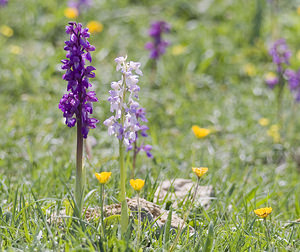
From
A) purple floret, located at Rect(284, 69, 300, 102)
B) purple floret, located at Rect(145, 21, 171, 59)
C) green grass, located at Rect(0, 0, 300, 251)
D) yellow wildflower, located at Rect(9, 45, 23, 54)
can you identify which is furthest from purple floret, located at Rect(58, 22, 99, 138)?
yellow wildflower, located at Rect(9, 45, 23, 54)

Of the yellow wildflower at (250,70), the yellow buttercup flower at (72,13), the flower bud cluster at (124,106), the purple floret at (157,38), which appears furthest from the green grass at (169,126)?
the flower bud cluster at (124,106)

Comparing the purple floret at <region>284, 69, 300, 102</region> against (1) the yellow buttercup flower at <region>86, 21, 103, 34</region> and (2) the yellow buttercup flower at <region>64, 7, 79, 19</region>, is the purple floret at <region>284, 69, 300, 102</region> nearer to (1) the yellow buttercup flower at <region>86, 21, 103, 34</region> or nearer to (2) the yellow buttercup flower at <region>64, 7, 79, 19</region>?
(1) the yellow buttercup flower at <region>86, 21, 103, 34</region>

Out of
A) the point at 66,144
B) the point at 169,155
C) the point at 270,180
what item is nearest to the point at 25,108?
the point at 66,144

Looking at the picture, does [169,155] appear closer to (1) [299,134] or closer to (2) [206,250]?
(1) [299,134]

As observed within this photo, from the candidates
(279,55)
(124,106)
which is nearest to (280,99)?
(279,55)

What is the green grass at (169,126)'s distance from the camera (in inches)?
98.3

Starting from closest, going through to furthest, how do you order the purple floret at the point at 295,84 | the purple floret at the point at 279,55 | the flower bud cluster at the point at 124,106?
the flower bud cluster at the point at 124,106 < the purple floret at the point at 295,84 < the purple floret at the point at 279,55

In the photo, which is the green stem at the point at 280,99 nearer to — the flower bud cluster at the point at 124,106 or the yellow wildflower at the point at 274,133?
the yellow wildflower at the point at 274,133

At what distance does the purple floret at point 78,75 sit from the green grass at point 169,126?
392 millimetres

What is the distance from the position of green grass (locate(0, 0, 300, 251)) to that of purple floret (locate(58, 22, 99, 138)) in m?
0.39

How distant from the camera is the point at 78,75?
230cm

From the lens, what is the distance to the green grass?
2496 mm

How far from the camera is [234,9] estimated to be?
24.9 feet

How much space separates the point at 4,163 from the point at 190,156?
1731mm
